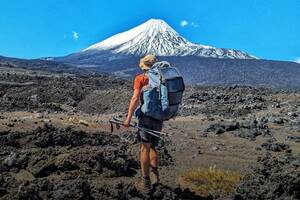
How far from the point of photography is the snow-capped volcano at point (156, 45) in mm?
107125

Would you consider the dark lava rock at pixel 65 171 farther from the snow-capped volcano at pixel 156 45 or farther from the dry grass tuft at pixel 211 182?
the snow-capped volcano at pixel 156 45

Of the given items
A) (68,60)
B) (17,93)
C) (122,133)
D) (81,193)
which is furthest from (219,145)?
(68,60)

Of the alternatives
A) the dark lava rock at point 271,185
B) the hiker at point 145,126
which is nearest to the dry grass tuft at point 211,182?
the dark lava rock at point 271,185

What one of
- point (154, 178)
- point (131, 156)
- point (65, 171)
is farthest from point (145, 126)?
point (131, 156)

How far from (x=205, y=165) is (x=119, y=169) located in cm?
201

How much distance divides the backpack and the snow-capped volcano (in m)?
96.9

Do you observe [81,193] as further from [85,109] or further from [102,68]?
[102,68]

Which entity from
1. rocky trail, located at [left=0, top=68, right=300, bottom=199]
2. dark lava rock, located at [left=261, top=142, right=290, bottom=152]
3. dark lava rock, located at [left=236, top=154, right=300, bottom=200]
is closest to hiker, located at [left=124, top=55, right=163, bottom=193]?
rocky trail, located at [left=0, top=68, right=300, bottom=199]

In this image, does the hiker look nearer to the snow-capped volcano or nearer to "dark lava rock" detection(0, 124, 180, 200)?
"dark lava rock" detection(0, 124, 180, 200)

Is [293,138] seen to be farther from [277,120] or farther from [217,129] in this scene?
[277,120]

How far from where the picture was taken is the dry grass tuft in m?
7.46

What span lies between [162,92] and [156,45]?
10624 cm

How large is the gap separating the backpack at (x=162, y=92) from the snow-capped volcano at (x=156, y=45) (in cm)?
9692

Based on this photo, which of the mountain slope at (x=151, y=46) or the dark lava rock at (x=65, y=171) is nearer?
the dark lava rock at (x=65, y=171)
